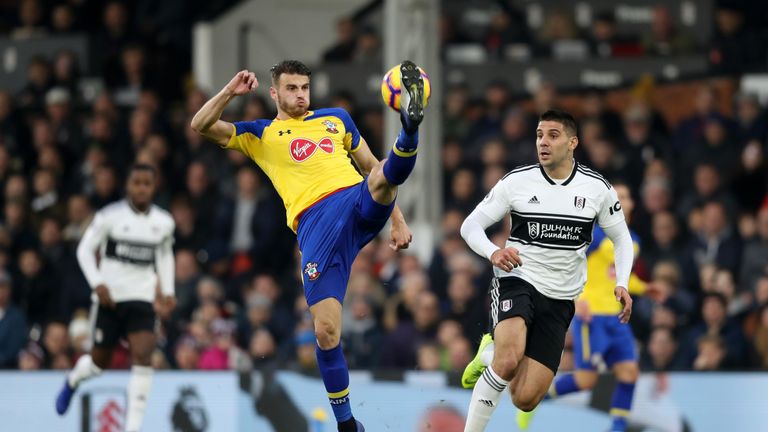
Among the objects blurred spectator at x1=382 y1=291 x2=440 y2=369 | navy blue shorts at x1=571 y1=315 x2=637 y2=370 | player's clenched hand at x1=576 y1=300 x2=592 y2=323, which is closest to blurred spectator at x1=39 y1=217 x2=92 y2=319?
blurred spectator at x1=382 y1=291 x2=440 y2=369

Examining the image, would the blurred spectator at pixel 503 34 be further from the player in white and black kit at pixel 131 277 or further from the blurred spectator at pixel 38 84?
the player in white and black kit at pixel 131 277

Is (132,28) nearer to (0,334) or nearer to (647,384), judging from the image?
(0,334)

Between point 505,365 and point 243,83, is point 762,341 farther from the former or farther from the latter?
point 243,83

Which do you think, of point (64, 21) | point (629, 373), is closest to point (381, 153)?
point (64, 21)

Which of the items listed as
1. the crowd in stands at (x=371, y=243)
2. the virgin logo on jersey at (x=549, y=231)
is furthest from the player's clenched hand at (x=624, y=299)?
the crowd in stands at (x=371, y=243)

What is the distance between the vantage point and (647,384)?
14.0 meters

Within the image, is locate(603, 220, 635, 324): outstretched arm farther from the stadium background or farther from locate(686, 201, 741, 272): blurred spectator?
locate(686, 201, 741, 272): blurred spectator

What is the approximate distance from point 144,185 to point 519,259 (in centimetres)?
476

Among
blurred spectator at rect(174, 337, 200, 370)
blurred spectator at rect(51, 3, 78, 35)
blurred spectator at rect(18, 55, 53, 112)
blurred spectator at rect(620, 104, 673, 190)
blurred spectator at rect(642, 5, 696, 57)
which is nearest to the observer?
blurred spectator at rect(174, 337, 200, 370)

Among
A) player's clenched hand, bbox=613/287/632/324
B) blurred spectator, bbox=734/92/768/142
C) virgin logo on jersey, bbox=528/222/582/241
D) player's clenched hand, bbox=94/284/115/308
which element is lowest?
player's clenched hand, bbox=94/284/115/308

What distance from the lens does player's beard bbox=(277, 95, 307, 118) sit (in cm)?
1077

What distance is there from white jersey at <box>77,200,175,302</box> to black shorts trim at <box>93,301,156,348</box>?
8 cm

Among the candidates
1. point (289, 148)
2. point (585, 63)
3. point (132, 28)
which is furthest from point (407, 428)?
point (132, 28)

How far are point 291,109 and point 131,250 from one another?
3319mm
